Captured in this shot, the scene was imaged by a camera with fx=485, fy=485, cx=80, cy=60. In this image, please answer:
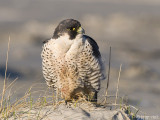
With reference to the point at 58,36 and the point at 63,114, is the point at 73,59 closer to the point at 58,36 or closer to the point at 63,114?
the point at 58,36

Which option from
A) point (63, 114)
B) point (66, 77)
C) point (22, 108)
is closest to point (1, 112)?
point (22, 108)

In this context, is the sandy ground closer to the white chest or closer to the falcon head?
the white chest

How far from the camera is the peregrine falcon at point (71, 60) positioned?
21.2ft

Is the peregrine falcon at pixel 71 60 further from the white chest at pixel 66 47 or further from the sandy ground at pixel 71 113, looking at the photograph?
the sandy ground at pixel 71 113

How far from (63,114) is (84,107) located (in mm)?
492

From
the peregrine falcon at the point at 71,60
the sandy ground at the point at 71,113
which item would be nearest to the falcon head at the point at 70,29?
the peregrine falcon at the point at 71,60

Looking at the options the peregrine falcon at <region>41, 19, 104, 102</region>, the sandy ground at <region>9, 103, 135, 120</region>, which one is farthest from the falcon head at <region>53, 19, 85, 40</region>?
the sandy ground at <region>9, 103, 135, 120</region>

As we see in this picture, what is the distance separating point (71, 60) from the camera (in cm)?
647

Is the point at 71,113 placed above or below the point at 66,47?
below

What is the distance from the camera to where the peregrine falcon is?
6.46m

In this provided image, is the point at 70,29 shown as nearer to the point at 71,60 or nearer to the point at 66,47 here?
the point at 66,47

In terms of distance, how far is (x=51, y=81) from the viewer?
6.94m

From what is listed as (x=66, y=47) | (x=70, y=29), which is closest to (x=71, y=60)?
(x=66, y=47)

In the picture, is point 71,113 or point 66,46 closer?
point 71,113
